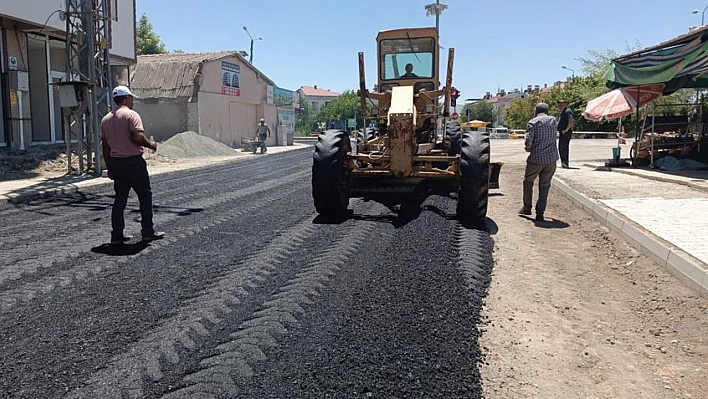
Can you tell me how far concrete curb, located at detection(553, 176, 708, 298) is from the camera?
511 centimetres

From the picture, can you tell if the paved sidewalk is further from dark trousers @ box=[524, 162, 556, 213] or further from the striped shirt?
the striped shirt

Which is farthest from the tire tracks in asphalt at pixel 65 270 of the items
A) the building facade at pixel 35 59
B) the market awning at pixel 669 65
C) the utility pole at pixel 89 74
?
the building facade at pixel 35 59

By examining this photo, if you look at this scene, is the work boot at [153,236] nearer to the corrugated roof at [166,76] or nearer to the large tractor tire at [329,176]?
the large tractor tire at [329,176]

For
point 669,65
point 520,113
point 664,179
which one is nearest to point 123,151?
point 664,179

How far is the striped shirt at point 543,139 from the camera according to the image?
8.16 m

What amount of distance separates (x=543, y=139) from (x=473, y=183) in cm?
151

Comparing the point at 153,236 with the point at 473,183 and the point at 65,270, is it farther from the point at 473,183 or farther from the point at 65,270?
the point at 473,183

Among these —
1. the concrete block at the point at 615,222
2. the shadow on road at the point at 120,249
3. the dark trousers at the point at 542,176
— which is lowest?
the shadow on road at the point at 120,249

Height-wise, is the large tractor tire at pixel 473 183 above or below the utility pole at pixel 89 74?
below

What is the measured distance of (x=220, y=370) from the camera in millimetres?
3307

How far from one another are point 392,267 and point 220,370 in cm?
240

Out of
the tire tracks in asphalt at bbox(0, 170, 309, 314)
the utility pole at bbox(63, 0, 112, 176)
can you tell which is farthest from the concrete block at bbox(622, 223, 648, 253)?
the utility pole at bbox(63, 0, 112, 176)

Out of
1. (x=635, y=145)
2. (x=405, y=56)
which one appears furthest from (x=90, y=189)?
(x=635, y=145)

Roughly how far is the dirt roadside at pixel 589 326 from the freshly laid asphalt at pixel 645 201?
18 cm
